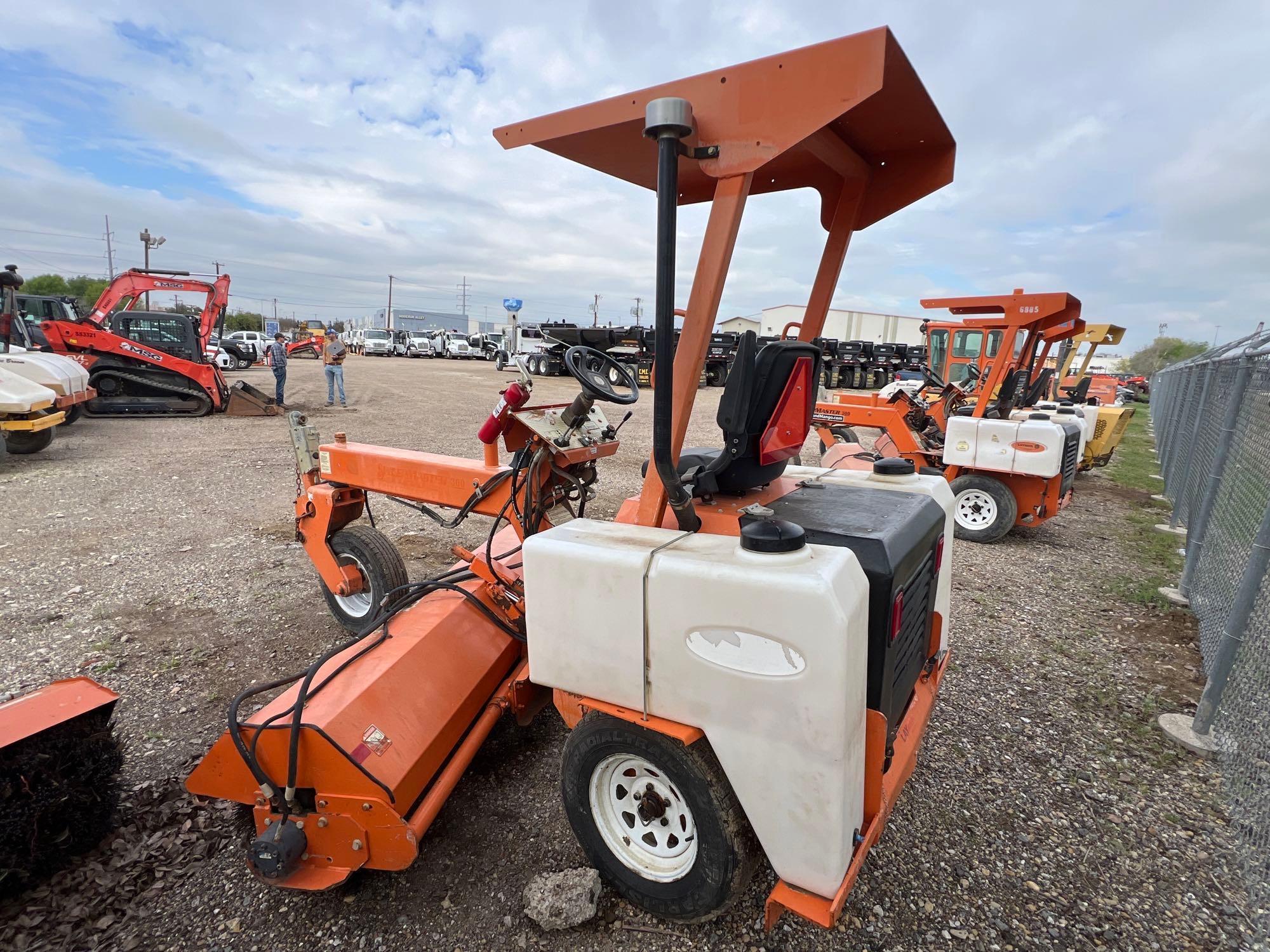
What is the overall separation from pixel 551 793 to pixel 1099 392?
21219mm

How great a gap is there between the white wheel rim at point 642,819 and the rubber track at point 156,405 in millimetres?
14313

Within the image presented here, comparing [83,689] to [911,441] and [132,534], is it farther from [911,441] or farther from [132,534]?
[911,441]

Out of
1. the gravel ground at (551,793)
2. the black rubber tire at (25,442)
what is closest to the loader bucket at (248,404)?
the black rubber tire at (25,442)

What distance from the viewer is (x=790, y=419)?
7.51ft

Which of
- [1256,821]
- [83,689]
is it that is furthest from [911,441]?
[83,689]

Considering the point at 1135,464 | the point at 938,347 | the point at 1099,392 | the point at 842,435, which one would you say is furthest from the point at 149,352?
the point at 1099,392

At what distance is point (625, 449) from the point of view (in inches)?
441

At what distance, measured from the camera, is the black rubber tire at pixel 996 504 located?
6301 mm

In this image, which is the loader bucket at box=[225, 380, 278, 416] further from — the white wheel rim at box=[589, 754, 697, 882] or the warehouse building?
the warehouse building

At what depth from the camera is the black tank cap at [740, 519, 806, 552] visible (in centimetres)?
167

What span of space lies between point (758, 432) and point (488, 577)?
4.44ft

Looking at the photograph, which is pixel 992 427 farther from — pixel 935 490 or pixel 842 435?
pixel 935 490

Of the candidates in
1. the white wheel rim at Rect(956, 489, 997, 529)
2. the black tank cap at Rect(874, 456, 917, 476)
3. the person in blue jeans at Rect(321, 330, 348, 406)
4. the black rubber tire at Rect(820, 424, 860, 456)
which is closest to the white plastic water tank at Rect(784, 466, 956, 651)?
the black tank cap at Rect(874, 456, 917, 476)

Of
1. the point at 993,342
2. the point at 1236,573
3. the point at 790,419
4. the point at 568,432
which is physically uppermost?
the point at 993,342
